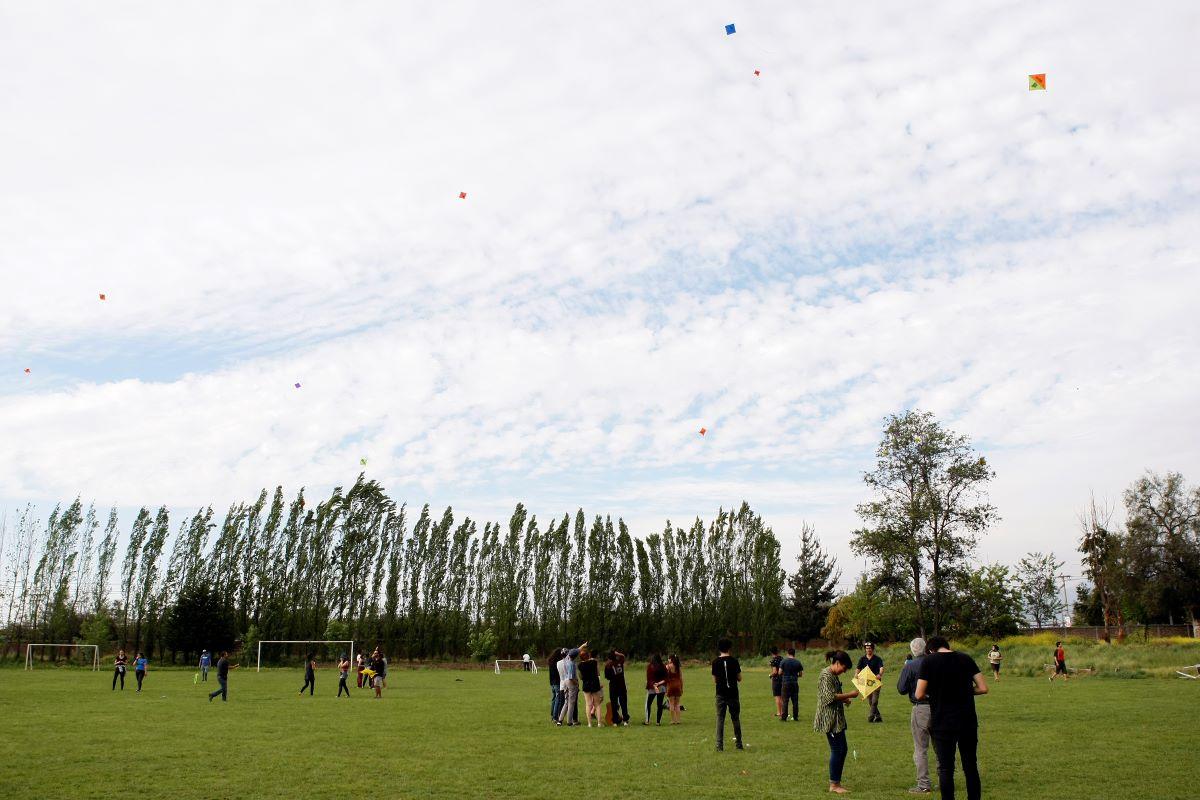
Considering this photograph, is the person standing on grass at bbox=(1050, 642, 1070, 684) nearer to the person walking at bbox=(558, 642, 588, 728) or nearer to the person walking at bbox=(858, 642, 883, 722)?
the person walking at bbox=(858, 642, 883, 722)

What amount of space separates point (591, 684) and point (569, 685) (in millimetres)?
559

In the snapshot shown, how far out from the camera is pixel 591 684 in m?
20.3

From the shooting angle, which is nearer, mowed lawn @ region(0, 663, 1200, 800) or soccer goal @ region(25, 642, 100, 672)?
mowed lawn @ region(0, 663, 1200, 800)

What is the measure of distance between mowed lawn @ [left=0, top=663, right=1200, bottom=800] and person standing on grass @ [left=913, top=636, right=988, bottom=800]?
2.33 meters

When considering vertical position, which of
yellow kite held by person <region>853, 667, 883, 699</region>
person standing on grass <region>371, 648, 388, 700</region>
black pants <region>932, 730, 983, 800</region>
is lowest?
person standing on grass <region>371, 648, 388, 700</region>

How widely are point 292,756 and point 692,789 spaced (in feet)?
23.8

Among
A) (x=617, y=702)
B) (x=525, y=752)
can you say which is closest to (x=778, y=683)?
(x=617, y=702)

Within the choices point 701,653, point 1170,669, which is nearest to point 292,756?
point 1170,669

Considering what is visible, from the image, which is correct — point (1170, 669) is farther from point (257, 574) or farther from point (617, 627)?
point (257, 574)

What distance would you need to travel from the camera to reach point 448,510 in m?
78.4

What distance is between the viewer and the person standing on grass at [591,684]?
797 inches

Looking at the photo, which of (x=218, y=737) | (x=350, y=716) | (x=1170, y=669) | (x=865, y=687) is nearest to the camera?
(x=865, y=687)

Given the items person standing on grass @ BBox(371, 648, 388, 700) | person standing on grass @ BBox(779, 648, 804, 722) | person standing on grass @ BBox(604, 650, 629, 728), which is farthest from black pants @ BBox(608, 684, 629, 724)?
person standing on grass @ BBox(371, 648, 388, 700)

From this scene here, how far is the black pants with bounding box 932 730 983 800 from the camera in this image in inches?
360
